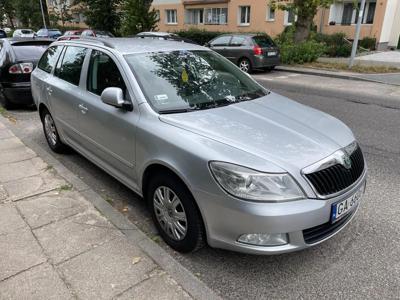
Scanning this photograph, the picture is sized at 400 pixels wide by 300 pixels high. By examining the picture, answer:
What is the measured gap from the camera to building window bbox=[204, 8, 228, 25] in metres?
31.0

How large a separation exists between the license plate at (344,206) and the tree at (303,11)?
50.1 feet

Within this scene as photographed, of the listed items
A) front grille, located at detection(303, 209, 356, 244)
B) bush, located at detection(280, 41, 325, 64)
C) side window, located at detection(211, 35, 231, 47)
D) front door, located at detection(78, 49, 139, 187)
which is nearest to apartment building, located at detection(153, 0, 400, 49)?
bush, located at detection(280, 41, 325, 64)

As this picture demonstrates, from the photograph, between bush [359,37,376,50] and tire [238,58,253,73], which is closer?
tire [238,58,253,73]

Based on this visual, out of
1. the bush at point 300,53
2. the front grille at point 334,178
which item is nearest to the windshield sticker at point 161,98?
the front grille at point 334,178

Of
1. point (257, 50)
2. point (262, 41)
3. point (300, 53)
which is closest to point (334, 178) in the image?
point (257, 50)

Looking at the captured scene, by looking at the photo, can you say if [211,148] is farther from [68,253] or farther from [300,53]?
[300,53]

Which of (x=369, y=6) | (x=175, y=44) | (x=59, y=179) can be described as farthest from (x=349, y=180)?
(x=369, y=6)

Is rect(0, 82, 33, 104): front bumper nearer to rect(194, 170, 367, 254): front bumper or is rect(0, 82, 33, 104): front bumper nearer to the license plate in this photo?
rect(194, 170, 367, 254): front bumper

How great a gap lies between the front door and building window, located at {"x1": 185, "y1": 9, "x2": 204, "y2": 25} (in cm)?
3162

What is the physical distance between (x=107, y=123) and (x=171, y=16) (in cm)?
3474

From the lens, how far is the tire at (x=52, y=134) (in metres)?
5.20

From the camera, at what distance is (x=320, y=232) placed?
260 cm

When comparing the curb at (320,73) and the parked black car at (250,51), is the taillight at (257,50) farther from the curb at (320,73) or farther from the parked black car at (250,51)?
the curb at (320,73)

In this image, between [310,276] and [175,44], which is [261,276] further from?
[175,44]
